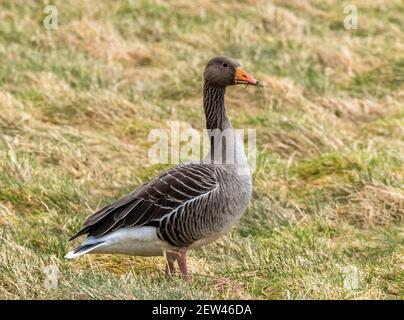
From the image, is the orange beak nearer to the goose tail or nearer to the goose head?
the goose head

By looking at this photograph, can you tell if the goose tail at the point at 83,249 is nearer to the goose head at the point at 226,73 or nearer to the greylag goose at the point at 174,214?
the greylag goose at the point at 174,214

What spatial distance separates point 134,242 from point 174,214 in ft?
0.96

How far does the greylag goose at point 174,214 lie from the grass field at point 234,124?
202 millimetres

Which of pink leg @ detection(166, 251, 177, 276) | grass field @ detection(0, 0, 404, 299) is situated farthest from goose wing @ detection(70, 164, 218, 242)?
grass field @ detection(0, 0, 404, 299)

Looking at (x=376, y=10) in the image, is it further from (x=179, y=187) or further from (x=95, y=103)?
(x=179, y=187)

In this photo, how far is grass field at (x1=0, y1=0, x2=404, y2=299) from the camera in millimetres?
5645

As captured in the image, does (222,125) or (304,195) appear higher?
(222,125)

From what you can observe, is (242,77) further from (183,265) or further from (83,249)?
(83,249)

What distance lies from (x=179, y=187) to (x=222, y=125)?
2.54 feet

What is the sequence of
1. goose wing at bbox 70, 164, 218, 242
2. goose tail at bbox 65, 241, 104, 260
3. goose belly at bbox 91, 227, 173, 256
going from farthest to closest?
goose wing at bbox 70, 164, 218, 242 → goose belly at bbox 91, 227, 173, 256 → goose tail at bbox 65, 241, 104, 260

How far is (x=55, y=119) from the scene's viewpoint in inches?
372

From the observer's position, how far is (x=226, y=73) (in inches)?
249

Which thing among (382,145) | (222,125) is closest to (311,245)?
(222,125)

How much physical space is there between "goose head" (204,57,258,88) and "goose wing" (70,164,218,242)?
78 cm
